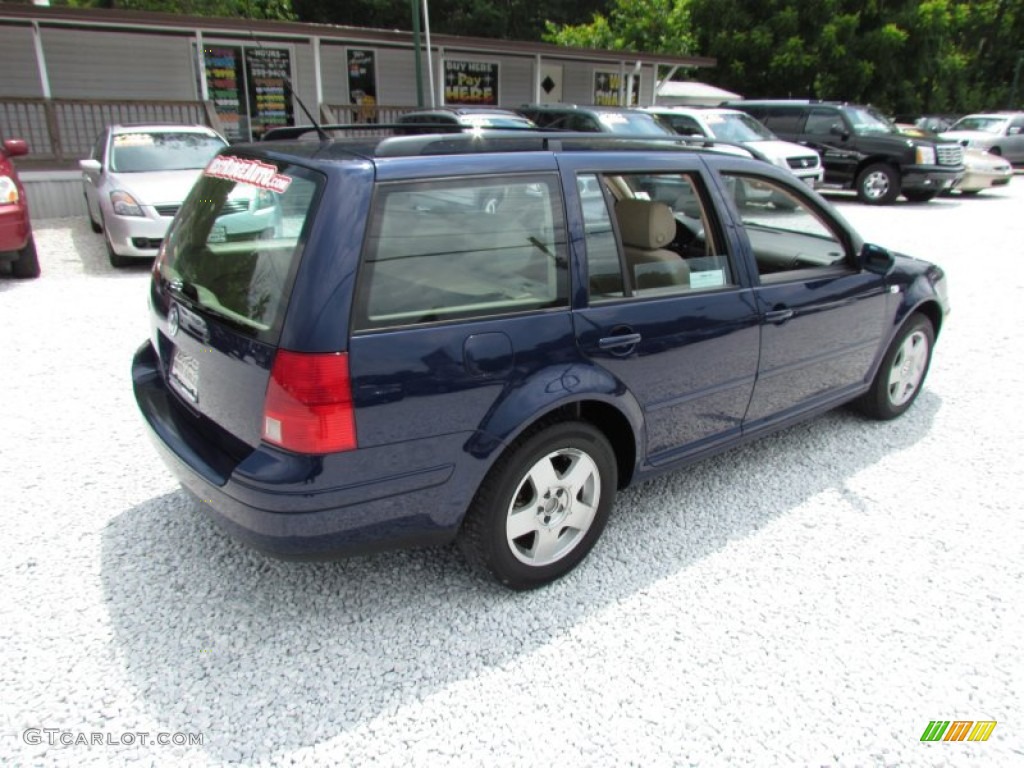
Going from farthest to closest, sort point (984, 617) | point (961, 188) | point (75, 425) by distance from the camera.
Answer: point (961, 188)
point (75, 425)
point (984, 617)

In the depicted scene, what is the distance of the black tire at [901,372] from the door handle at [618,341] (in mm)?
2143

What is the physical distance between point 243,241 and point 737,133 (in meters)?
13.0

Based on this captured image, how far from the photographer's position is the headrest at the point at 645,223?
3141 millimetres

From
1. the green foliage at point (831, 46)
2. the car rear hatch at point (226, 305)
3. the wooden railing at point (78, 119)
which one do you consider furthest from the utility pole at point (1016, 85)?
the car rear hatch at point (226, 305)

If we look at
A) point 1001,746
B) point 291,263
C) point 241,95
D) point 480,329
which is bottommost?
point 1001,746

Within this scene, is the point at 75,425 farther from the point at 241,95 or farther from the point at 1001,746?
the point at 241,95

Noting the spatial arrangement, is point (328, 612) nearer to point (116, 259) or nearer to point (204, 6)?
point (116, 259)

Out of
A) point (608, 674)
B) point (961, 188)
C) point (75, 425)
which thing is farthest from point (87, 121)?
point (961, 188)

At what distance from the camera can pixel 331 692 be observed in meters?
2.30

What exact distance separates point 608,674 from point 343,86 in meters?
17.5

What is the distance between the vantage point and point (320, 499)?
2223 mm

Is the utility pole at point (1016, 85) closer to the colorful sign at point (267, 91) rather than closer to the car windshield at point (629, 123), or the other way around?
the car windshield at point (629, 123)

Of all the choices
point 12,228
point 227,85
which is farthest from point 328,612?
point 227,85

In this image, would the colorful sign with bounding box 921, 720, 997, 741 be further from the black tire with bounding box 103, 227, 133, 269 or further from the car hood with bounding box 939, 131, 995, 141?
the car hood with bounding box 939, 131, 995, 141
